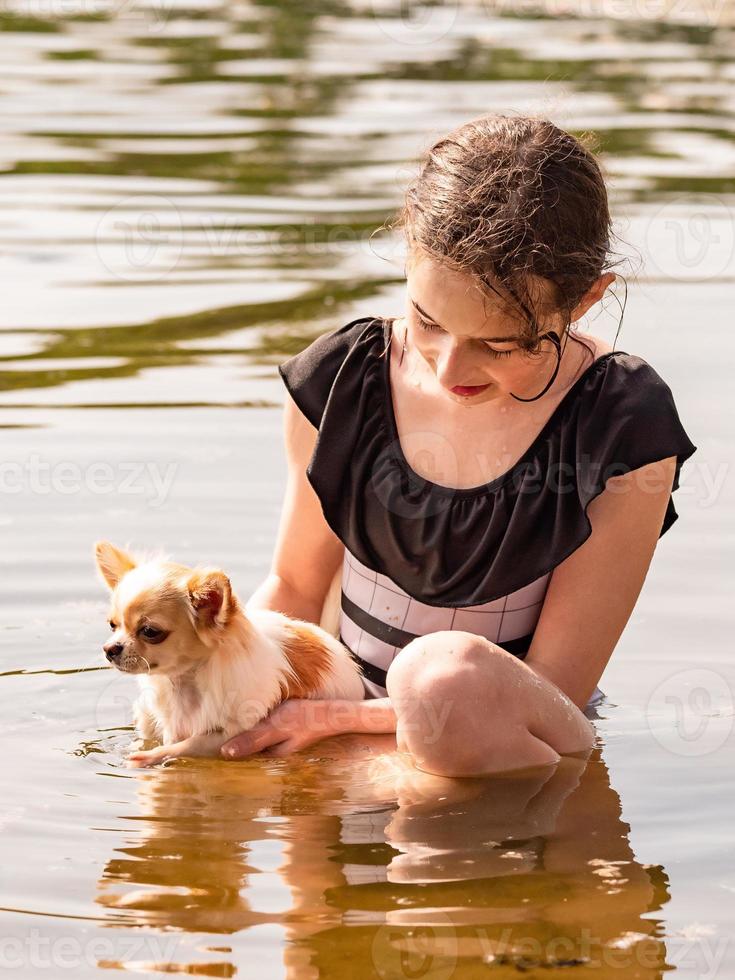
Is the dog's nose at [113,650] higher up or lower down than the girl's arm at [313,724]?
higher up

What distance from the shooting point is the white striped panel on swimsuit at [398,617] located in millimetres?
3756

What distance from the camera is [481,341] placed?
10.9 feet

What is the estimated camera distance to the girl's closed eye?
3.35m

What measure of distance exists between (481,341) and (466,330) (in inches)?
1.9

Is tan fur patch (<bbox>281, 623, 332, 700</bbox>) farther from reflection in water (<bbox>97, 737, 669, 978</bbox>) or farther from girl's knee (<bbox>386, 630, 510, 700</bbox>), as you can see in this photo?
girl's knee (<bbox>386, 630, 510, 700</bbox>)

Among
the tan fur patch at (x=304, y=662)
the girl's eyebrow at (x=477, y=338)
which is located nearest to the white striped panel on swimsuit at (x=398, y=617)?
the tan fur patch at (x=304, y=662)

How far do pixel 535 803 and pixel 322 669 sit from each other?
2.01ft

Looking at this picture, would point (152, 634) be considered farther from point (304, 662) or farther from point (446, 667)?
point (446, 667)

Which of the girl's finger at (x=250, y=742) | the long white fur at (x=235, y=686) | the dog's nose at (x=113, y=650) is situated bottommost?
the girl's finger at (x=250, y=742)

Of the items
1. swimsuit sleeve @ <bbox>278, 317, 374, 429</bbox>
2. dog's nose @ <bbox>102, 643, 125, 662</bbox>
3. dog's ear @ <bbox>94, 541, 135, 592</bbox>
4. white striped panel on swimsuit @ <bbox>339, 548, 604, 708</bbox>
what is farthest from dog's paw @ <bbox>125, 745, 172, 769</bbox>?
swimsuit sleeve @ <bbox>278, 317, 374, 429</bbox>

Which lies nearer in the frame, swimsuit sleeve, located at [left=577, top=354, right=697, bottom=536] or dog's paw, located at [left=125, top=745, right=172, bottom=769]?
swimsuit sleeve, located at [left=577, top=354, right=697, bottom=536]

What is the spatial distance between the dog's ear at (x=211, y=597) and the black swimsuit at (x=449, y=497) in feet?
1.15

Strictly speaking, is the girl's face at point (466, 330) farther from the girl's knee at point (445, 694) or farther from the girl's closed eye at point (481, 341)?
the girl's knee at point (445, 694)

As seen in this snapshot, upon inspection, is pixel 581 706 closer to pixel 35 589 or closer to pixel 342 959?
pixel 342 959
